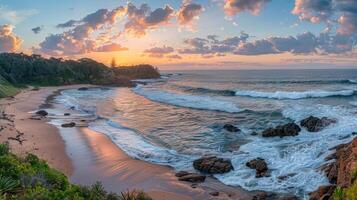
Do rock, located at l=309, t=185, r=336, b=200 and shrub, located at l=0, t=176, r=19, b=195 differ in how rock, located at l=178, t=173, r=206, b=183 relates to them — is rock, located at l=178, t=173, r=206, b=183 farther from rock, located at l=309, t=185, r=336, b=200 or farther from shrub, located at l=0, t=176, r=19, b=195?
shrub, located at l=0, t=176, r=19, b=195

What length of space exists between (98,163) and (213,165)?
18.0 feet

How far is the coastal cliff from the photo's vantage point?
9.73m

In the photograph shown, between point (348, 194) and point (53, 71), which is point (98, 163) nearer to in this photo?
point (348, 194)

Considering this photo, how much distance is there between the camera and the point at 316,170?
1582 cm

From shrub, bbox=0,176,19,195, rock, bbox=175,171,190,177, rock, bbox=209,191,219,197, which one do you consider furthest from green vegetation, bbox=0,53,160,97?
shrub, bbox=0,176,19,195

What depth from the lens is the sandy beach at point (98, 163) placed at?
47.3ft

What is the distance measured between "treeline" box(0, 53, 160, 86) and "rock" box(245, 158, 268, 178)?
59373 mm

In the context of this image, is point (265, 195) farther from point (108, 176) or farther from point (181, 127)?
point (181, 127)

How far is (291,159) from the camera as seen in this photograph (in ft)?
58.9

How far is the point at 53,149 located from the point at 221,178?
9487 mm

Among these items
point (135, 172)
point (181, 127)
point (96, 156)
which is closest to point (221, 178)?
point (135, 172)

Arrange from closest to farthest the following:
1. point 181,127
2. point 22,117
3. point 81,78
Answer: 1. point 181,127
2. point 22,117
3. point 81,78

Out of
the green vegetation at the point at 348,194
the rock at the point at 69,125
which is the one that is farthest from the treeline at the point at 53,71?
the green vegetation at the point at 348,194

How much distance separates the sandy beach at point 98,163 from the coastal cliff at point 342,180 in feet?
8.94
